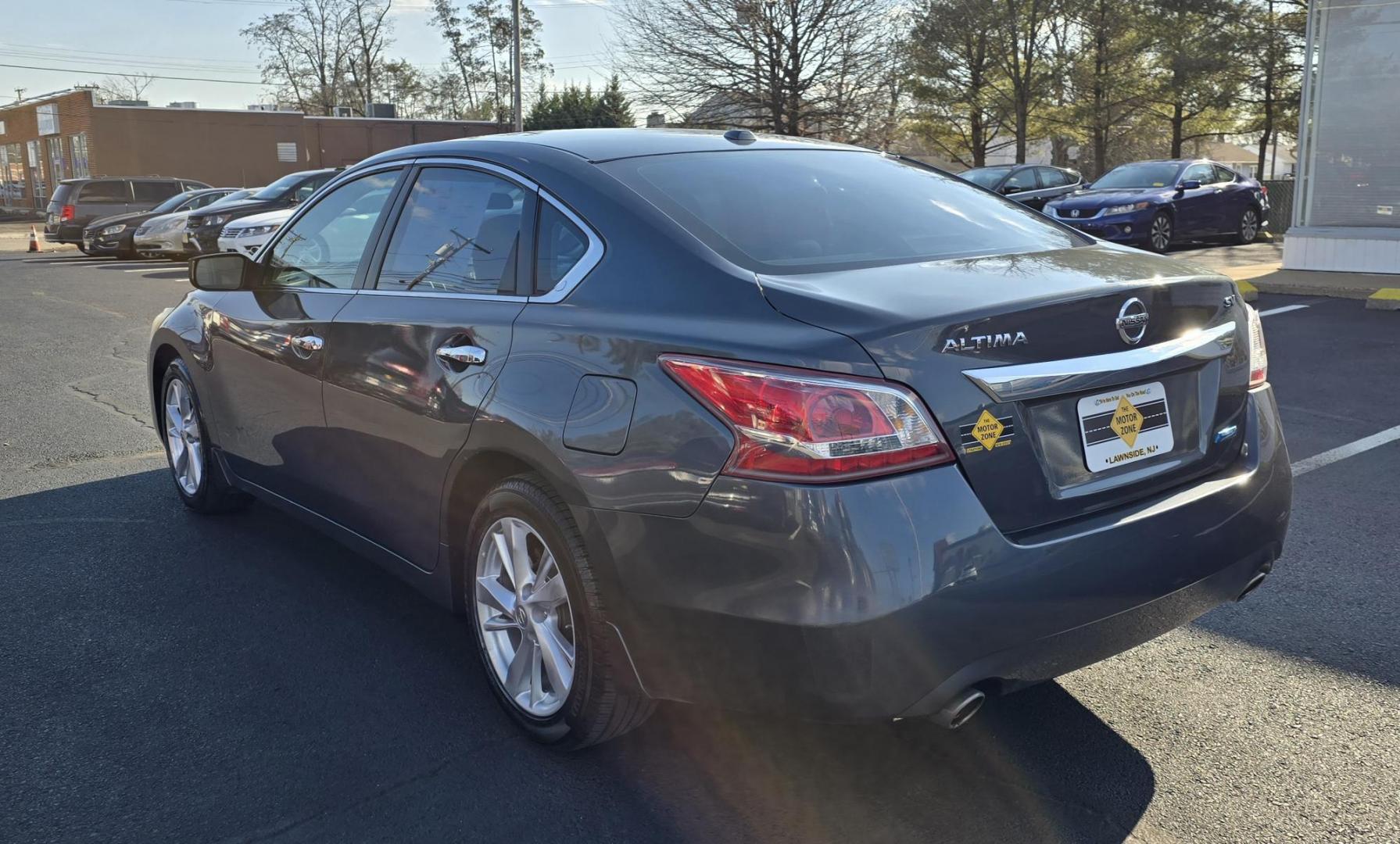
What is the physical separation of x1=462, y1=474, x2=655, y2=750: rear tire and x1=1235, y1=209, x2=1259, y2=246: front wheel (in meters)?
19.7

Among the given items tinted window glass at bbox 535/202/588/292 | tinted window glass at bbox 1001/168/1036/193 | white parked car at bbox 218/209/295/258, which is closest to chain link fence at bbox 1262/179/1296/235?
tinted window glass at bbox 1001/168/1036/193

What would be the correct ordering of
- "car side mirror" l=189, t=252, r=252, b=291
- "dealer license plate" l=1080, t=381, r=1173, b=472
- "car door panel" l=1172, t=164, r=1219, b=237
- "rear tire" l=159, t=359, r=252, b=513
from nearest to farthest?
"dealer license plate" l=1080, t=381, r=1173, b=472, "car side mirror" l=189, t=252, r=252, b=291, "rear tire" l=159, t=359, r=252, b=513, "car door panel" l=1172, t=164, r=1219, b=237

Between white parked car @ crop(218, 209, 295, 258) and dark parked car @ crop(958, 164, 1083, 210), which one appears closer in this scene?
white parked car @ crop(218, 209, 295, 258)

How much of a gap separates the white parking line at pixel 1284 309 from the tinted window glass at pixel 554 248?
31.2 feet

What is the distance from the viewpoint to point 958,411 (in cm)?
245

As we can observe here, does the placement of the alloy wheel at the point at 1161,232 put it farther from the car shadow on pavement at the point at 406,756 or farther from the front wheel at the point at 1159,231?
the car shadow on pavement at the point at 406,756

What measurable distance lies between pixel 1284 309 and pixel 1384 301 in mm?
849

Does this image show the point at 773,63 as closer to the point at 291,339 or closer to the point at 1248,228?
the point at 1248,228

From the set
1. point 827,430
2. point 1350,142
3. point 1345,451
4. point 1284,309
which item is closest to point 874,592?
point 827,430

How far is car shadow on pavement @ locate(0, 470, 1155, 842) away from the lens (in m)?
2.77

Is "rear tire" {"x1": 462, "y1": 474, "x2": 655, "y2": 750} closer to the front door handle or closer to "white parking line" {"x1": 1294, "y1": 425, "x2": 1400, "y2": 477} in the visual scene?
the front door handle

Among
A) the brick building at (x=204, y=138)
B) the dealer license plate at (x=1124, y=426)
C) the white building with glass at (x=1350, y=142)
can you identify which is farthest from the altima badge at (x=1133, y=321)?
the brick building at (x=204, y=138)

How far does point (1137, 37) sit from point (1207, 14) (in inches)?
84.6

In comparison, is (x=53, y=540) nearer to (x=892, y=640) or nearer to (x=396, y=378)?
(x=396, y=378)
